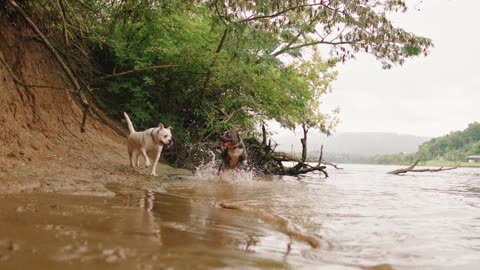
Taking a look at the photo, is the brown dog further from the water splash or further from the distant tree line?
the distant tree line

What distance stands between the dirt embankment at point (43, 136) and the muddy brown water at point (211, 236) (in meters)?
0.91

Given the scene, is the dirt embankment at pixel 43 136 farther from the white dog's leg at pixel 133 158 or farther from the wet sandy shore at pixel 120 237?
the wet sandy shore at pixel 120 237

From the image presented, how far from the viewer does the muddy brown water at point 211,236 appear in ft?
7.20

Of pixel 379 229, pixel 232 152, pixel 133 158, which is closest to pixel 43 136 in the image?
pixel 133 158

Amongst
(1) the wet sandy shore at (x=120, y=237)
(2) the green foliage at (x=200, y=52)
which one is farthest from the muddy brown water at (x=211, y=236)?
(2) the green foliage at (x=200, y=52)

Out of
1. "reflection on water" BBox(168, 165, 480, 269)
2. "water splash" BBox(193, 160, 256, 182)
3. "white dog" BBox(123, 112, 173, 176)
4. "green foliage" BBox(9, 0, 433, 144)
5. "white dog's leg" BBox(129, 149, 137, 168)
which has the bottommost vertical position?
"reflection on water" BBox(168, 165, 480, 269)

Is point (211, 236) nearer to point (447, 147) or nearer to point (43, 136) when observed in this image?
point (43, 136)

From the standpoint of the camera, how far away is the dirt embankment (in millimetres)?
5133

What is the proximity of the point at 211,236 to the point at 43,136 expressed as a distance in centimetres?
590

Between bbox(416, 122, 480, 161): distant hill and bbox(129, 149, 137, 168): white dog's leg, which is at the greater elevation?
bbox(416, 122, 480, 161): distant hill

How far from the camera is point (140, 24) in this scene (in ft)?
35.7

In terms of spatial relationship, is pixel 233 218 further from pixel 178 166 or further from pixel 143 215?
pixel 178 166

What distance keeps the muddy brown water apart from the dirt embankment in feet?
2.99

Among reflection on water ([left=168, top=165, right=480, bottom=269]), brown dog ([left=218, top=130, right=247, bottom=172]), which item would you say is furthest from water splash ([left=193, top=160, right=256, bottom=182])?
reflection on water ([left=168, top=165, right=480, bottom=269])
